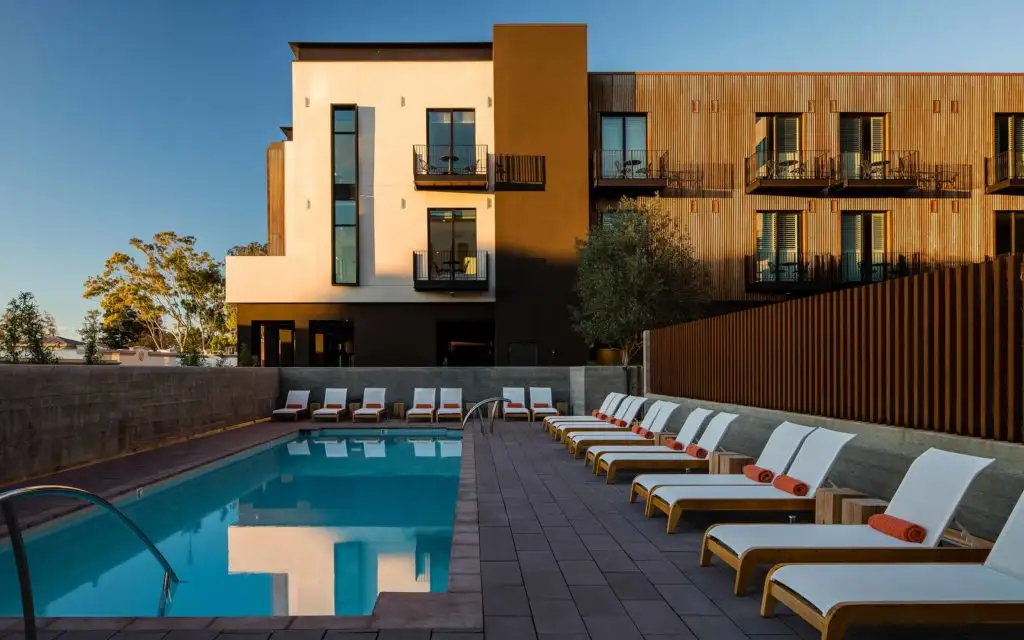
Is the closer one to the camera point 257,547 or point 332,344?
point 257,547

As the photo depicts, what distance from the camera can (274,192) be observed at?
24.3 meters

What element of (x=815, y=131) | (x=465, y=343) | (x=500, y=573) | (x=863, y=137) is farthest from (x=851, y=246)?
(x=500, y=573)

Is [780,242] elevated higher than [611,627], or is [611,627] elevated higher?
[780,242]

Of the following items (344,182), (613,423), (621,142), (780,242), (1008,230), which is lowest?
(613,423)

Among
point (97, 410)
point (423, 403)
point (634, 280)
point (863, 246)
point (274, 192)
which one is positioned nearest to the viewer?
point (97, 410)

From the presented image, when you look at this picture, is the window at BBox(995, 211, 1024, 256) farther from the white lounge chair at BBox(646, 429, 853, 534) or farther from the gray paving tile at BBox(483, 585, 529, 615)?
the gray paving tile at BBox(483, 585, 529, 615)

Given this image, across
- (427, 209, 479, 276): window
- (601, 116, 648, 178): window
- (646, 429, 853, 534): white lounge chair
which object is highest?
(601, 116, 648, 178): window

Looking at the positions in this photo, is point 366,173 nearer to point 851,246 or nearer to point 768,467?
point 851,246

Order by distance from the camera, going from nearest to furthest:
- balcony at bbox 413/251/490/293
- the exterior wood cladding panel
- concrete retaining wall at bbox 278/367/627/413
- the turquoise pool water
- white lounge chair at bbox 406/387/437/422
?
the turquoise pool water, white lounge chair at bbox 406/387/437/422, concrete retaining wall at bbox 278/367/627/413, balcony at bbox 413/251/490/293, the exterior wood cladding panel

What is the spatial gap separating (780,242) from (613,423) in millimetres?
13152

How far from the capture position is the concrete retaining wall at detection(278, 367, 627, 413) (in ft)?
57.5

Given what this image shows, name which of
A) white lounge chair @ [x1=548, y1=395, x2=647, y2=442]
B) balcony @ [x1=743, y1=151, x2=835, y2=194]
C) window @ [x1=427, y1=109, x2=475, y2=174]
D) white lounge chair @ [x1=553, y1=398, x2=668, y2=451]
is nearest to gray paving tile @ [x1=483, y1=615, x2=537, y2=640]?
white lounge chair @ [x1=553, y1=398, x2=668, y2=451]

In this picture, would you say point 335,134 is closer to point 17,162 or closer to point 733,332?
point 733,332

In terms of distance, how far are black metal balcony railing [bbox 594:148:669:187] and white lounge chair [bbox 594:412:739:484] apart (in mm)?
14236
